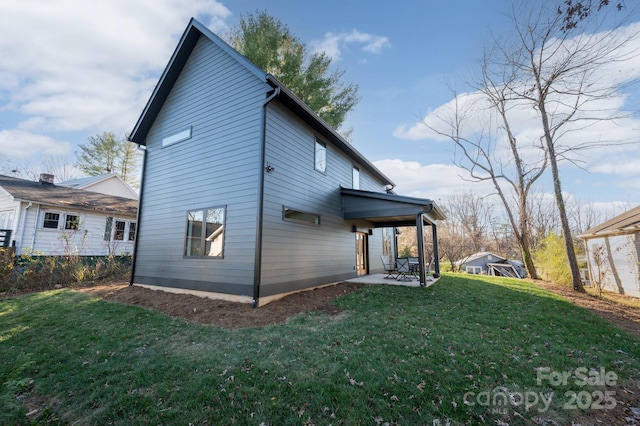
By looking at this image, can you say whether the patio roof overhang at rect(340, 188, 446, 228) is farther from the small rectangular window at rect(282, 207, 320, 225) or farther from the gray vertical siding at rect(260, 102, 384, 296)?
the small rectangular window at rect(282, 207, 320, 225)

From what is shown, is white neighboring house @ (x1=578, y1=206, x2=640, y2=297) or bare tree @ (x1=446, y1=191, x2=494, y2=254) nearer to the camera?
white neighboring house @ (x1=578, y1=206, x2=640, y2=297)

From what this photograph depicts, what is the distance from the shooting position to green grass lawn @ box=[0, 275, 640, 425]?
2.51 metres

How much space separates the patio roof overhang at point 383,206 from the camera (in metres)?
8.35

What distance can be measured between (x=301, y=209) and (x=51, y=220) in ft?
41.2

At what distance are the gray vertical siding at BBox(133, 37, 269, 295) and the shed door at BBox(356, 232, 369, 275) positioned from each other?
6086 millimetres

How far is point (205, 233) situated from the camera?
726 cm

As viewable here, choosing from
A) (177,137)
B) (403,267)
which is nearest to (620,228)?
(403,267)

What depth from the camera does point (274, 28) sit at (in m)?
12.5

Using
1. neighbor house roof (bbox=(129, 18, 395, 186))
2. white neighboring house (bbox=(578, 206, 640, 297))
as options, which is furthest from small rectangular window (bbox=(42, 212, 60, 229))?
white neighboring house (bbox=(578, 206, 640, 297))

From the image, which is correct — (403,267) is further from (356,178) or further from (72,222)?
(72,222)

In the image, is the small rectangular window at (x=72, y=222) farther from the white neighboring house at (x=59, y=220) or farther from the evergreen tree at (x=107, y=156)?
the evergreen tree at (x=107, y=156)

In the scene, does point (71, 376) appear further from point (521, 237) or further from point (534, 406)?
point (521, 237)

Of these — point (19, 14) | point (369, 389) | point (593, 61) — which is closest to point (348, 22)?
point (593, 61)

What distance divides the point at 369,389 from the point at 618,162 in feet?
56.0
